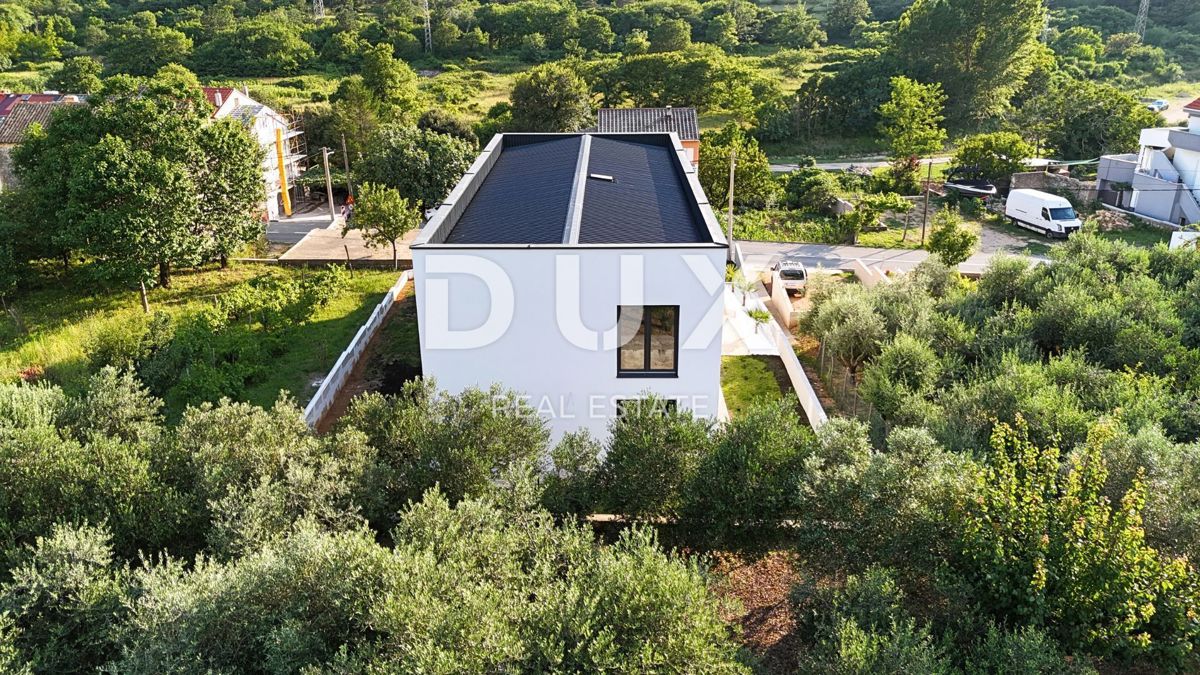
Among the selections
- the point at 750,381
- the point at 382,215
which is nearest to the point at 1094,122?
the point at 750,381

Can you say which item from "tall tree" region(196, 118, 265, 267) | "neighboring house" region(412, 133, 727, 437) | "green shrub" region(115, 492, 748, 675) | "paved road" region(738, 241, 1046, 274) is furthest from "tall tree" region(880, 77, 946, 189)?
"green shrub" region(115, 492, 748, 675)

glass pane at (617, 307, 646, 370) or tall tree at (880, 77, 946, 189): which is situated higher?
tall tree at (880, 77, 946, 189)

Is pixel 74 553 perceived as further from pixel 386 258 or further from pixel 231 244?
pixel 386 258

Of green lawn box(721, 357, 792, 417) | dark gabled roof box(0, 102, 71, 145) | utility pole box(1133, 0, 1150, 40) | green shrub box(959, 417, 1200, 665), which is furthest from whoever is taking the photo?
utility pole box(1133, 0, 1150, 40)

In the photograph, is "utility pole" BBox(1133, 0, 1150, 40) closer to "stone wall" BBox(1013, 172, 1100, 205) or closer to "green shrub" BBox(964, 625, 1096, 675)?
"stone wall" BBox(1013, 172, 1100, 205)

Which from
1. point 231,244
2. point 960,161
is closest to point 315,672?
point 231,244

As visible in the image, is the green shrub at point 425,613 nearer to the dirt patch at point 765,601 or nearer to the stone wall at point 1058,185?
the dirt patch at point 765,601

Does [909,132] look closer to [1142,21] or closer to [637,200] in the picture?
[637,200]
